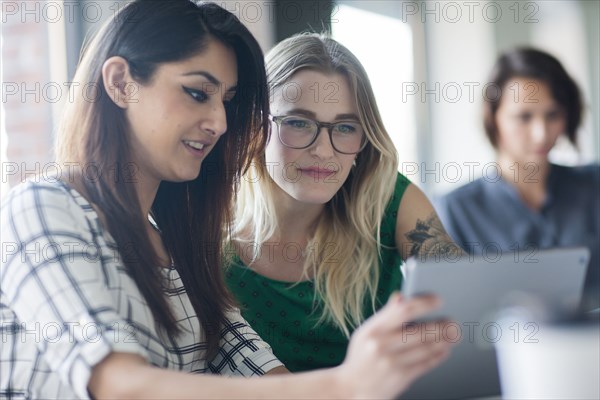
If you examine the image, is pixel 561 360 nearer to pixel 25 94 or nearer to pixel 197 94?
pixel 197 94

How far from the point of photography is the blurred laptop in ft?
2.93

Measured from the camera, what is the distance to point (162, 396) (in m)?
0.93

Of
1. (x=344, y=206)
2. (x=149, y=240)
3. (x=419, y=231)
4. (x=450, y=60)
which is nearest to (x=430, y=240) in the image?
(x=419, y=231)

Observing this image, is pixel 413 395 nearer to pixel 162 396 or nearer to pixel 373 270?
pixel 162 396

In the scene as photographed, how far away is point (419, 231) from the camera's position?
1.78 metres

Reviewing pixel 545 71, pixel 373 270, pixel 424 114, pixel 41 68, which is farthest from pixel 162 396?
pixel 424 114

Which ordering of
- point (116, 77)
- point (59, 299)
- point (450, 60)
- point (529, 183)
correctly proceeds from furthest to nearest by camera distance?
point (450, 60) < point (529, 183) < point (116, 77) < point (59, 299)

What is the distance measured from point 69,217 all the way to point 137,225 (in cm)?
17

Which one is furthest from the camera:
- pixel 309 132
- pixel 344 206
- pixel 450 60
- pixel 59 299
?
pixel 450 60

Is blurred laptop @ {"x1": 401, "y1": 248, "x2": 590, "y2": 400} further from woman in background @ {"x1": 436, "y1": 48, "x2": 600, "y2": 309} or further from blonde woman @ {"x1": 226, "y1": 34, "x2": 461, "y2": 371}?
woman in background @ {"x1": 436, "y1": 48, "x2": 600, "y2": 309}

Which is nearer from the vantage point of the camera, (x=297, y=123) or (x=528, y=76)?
(x=297, y=123)

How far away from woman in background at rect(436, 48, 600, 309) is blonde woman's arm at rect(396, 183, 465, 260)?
0.57 metres

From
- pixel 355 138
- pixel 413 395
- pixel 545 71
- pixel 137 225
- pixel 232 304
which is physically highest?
pixel 545 71

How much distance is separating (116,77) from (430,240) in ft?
2.80
